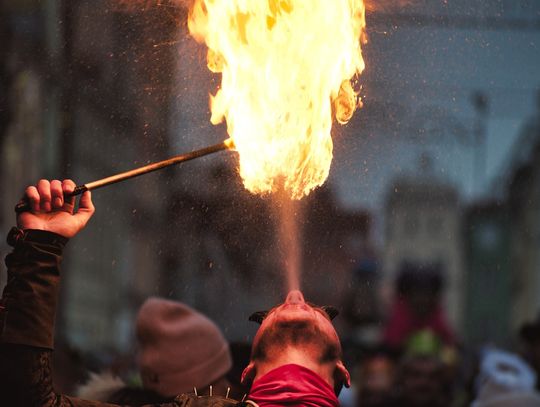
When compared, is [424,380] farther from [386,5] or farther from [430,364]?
[386,5]

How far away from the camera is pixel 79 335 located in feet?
61.8

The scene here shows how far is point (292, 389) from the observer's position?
3109 millimetres

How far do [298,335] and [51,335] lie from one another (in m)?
0.73

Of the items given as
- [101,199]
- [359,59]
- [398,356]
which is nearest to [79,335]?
[101,199]

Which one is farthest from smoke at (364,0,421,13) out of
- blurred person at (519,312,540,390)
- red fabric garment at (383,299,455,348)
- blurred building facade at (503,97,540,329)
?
blurred building facade at (503,97,540,329)

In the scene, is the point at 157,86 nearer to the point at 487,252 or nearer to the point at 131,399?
the point at 131,399

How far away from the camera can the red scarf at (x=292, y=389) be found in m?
3.09

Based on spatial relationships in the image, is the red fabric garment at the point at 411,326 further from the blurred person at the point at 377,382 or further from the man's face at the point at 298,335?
the man's face at the point at 298,335

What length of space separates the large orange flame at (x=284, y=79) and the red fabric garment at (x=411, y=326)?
3664 mm

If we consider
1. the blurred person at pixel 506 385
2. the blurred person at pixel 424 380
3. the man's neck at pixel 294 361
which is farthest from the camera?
the blurred person at pixel 424 380

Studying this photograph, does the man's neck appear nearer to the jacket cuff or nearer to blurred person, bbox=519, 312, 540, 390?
the jacket cuff

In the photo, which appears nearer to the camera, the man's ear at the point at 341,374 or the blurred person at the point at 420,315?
the man's ear at the point at 341,374

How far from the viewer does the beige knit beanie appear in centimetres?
441

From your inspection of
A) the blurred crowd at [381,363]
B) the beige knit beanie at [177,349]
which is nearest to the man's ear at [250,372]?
the blurred crowd at [381,363]
